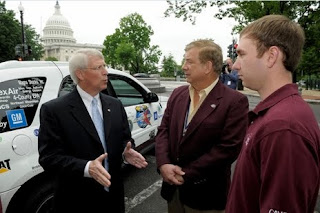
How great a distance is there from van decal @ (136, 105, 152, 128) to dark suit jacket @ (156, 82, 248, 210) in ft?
7.04

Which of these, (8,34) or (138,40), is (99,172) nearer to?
(8,34)

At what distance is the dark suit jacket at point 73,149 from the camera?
2.09 metres

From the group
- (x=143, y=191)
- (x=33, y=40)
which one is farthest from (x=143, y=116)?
(x=33, y=40)

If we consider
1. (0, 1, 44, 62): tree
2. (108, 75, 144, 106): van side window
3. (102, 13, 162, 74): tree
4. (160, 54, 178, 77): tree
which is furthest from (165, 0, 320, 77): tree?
(160, 54, 178, 77): tree

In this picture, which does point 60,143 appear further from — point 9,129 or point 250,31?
point 250,31

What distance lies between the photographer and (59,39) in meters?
118

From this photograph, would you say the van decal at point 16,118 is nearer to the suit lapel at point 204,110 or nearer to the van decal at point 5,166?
the van decal at point 5,166

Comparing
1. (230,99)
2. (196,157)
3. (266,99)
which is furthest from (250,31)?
(196,157)

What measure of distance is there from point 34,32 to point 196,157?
70.2m

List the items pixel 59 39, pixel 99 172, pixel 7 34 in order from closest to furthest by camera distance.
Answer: pixel 99 172 < pixel 7 34 < pixel 59 39

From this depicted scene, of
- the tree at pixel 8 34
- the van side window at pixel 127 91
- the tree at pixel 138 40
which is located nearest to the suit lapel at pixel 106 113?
the van side window at pixel 127 91

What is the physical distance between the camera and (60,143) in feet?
6.97

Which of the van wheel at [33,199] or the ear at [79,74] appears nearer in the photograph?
the ear at [79,74]

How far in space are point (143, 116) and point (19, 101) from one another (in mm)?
2161
